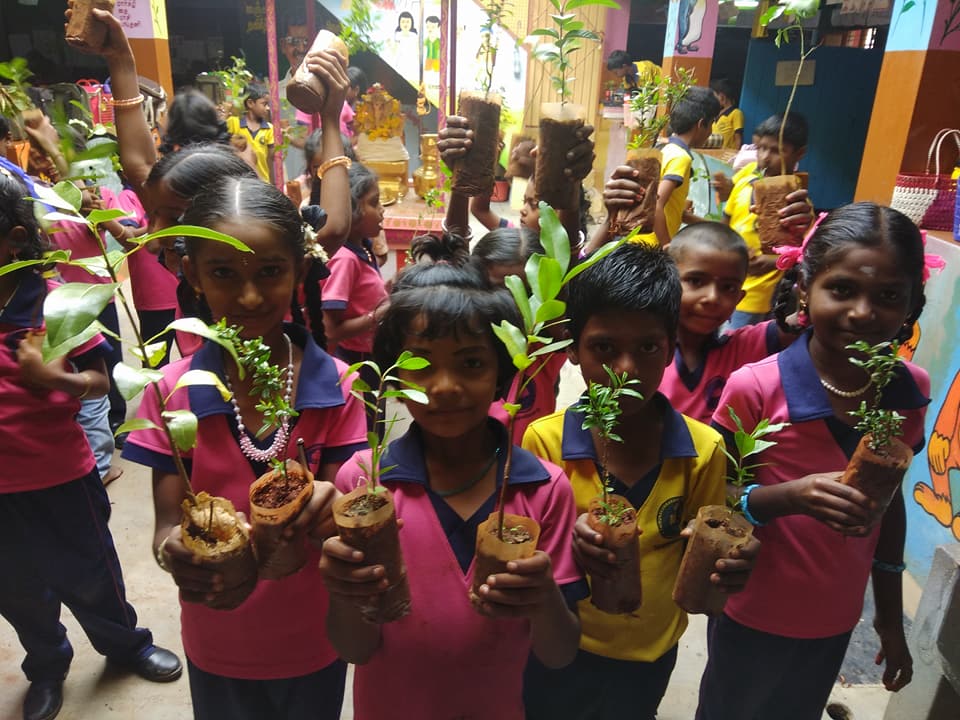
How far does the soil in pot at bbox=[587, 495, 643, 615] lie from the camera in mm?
1059

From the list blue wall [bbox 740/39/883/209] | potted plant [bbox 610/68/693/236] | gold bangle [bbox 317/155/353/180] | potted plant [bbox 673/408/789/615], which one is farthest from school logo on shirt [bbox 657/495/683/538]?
blue wall [bbox 740/39/883/209]

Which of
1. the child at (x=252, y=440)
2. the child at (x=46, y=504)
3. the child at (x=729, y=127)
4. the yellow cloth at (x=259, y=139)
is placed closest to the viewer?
the child at (x=252, y=440)

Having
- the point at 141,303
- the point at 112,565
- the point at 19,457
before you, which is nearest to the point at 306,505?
the point at 19,457

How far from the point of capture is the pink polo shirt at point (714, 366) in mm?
1737

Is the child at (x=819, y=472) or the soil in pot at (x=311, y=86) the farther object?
the soil in pot at (x=311, y=86)

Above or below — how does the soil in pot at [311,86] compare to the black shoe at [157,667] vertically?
above

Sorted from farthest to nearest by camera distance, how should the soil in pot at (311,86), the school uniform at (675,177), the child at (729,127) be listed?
1. the child at (729,127)
2. the school uniform at (675,177)
3. the soil in pot at (311,86)

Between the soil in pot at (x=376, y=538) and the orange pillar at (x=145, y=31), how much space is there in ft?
19.9

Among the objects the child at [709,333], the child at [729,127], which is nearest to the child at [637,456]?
the child at [709,333]

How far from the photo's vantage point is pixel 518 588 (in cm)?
96

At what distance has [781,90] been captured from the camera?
339 inches

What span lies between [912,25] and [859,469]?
2899mm

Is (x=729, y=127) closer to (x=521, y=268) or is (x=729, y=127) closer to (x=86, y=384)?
(x=521, y=268)

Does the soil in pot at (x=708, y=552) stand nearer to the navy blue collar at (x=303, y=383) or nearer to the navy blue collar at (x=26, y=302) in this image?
the navy blue collar at (x=303, y=383)
